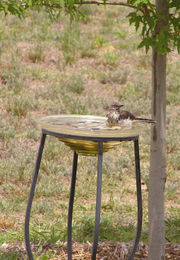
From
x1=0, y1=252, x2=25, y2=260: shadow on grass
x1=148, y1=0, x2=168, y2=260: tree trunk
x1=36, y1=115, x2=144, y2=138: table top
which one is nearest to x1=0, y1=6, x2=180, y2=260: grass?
x1=0, y1=252, x2=25, y2=260: shadow on grass

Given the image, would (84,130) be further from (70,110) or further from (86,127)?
(70,110)

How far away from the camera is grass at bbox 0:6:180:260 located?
4.78 meters

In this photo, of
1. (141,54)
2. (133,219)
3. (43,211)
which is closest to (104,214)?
(133,219)

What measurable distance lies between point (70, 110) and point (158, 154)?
17.3 ft

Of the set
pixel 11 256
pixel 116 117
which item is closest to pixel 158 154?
pixel 116 117

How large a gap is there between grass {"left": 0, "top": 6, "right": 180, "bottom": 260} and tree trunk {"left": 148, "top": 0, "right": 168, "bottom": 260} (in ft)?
2.03

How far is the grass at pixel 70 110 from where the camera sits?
478 centimetres

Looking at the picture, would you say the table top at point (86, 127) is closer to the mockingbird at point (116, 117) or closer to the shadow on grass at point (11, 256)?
the mockingbird at point (116, 117)

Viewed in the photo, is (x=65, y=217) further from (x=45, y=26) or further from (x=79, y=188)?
(x=45, y=26)

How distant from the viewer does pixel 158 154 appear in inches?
130

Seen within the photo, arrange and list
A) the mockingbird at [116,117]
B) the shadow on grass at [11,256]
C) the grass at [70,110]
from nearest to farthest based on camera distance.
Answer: the mockingbird at [116,117], the shadow on grass at [11,256], the grass at [70,110]

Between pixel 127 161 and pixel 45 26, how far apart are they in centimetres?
694

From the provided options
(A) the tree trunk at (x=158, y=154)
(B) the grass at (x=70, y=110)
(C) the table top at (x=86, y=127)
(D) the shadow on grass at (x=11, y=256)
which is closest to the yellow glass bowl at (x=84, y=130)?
(C) the table top at (x=86, y=127)

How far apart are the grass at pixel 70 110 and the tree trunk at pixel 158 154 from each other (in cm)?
62
